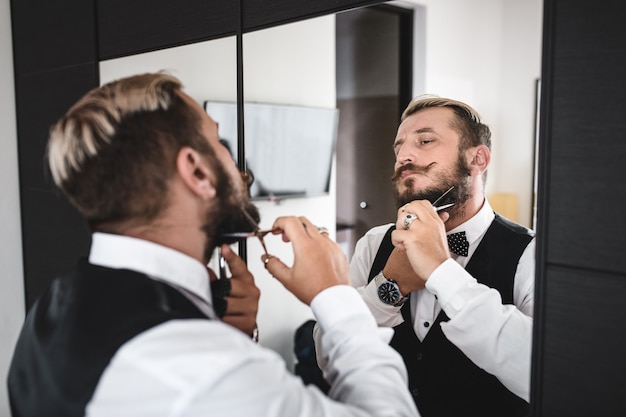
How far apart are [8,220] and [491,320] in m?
2.31

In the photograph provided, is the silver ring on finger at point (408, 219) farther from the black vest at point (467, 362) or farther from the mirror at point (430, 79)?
the black vest at point (467, 362)

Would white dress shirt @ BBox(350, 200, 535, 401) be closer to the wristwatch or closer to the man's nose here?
the wristwatch

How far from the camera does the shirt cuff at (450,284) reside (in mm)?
1215

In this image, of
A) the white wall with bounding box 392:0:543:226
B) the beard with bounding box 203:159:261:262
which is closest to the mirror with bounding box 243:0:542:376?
the white wall with bounding box 392:0:543:226

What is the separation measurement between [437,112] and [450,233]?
273mm

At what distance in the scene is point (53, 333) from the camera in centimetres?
90

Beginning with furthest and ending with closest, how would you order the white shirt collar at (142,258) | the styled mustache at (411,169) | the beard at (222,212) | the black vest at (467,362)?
the styled mustache at (411,169)
the black vest at (467,362)
the beard at (222,212)
the white shirt collar at (142,258)

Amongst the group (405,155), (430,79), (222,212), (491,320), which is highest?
(430,79)

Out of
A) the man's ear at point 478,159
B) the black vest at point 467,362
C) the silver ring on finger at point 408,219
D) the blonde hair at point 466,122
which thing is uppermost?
the blonde hair at point 466,122

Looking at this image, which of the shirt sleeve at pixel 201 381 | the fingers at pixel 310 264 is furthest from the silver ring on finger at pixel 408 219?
the shirt sleeve at pixel 201 381

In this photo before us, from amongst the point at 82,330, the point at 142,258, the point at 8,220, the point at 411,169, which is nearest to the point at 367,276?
the point at 411,169

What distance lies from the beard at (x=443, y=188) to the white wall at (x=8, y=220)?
204 cm

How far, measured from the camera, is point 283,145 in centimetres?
168

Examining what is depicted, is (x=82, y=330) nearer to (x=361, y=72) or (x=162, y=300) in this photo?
(x=162, y=300)
